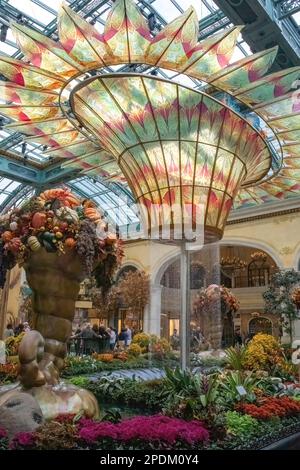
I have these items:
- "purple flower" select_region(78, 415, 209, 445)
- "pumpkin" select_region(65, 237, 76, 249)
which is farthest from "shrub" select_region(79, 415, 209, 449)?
"pumpkin" select_region(65, 237, 76, 249)

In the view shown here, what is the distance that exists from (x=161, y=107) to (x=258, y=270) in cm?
1812

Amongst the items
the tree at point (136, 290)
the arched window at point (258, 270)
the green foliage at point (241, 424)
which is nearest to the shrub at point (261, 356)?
the green foliage at point (241, 424)

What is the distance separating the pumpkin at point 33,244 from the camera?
360 cm

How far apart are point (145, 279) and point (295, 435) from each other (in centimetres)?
1563

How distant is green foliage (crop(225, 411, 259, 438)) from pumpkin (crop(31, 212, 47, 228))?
2207 millimetres

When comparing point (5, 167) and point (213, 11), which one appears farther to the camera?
point (5, 167)

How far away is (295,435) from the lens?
4062 mm

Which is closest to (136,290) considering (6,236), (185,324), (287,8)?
(287,8)

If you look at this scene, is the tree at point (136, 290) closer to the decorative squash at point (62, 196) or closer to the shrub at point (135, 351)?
the shrub at point (135, 351)

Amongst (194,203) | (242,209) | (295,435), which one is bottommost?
(295,435)

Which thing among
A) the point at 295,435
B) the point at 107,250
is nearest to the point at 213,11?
the point at 107,250

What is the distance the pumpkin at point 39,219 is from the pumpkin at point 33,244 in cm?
11
